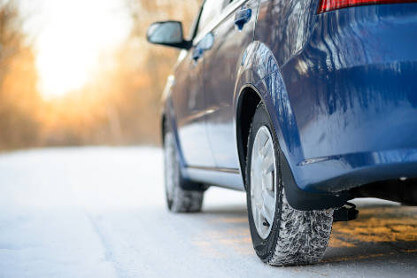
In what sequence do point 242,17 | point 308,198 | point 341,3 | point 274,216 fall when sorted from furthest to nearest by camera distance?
point 242,17 → point 274,216 → point 308,198 → point 341,3

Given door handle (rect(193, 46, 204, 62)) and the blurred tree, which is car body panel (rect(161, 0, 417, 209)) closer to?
door handle (rect(193, 46, 204, 62))

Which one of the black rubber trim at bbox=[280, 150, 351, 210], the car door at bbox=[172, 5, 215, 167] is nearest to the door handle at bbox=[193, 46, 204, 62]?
the car door at bbox=[172, 5, 215, 167]

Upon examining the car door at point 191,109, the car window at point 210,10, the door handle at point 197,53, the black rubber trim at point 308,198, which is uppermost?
the car window at point 210,10

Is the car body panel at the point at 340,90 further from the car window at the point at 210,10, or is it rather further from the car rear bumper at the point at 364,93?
the car window at the point at 210,10

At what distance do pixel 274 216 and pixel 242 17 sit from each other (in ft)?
3.71

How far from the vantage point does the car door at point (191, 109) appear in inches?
192

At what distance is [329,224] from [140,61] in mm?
39882

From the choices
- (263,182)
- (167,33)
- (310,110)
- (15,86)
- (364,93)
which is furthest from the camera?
(15,86)

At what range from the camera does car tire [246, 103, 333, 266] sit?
3189 mm

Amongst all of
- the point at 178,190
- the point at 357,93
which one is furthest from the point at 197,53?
the point at 357,93

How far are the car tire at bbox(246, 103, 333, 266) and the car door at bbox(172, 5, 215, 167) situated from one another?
118 cm

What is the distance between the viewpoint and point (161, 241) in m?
4.55

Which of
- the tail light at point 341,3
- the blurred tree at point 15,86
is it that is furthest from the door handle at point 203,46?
the blurred tree at point 15,86

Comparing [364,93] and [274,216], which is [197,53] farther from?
[364,93]
